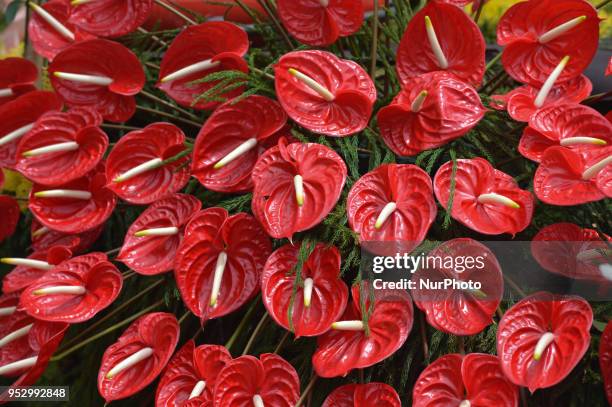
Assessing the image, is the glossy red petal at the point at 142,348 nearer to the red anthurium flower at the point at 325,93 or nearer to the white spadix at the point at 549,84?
the red anthurium flower at the point at 325,93

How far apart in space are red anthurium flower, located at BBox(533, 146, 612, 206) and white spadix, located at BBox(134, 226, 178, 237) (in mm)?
369

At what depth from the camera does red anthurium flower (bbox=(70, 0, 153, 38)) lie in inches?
27.6

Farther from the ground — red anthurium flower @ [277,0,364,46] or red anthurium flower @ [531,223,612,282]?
red anthurium flower @ [277,0,364,46]

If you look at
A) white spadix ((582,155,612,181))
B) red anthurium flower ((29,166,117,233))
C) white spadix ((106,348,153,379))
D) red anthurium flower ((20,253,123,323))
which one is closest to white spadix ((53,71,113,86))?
red anthurium flower ((29,166,117,233))

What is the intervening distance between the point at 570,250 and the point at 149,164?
1.49 ft

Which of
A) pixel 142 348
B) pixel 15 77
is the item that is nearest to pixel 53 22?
pixel 15 77

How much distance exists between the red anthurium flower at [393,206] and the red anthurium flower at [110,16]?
1.20 feet

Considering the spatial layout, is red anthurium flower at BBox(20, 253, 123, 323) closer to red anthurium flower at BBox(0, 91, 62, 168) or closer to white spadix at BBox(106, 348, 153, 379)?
white spadix at BBox(106, 348, 153, 379)

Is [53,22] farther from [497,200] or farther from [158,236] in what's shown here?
[497,200]

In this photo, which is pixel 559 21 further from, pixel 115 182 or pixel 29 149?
pixel 29 149

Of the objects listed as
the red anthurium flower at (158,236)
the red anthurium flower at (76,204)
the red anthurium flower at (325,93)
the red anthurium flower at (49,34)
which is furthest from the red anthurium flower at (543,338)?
the red anthurium flower at (49,34)

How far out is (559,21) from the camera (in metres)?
0.63

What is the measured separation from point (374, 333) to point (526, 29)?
382 millimetres

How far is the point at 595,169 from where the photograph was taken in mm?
502
